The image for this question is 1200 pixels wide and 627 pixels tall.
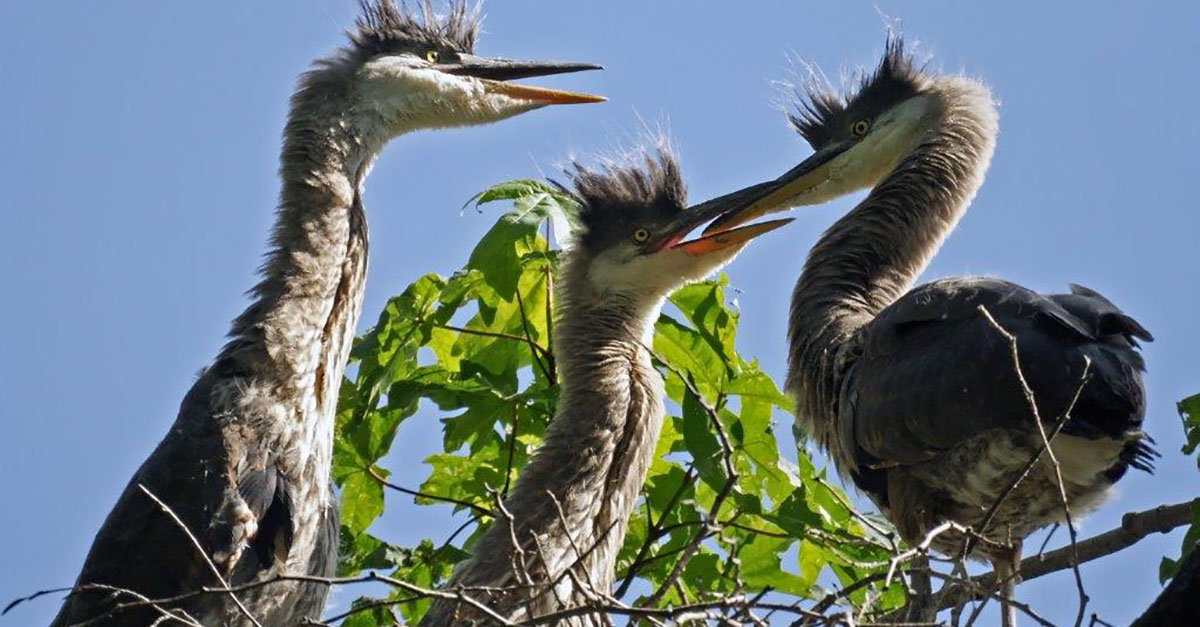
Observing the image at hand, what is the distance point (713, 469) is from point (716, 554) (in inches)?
22.8

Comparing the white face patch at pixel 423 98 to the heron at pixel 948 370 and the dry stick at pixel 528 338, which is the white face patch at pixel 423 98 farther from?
the heron at pixel 948 370

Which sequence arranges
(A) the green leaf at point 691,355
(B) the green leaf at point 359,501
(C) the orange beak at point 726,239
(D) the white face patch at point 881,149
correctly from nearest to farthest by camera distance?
1. (A) the green leaf at point 691,355
2. (B) the green leaf at point 359,501
3. (C) the orange beak at point 726,239
4. (D) the white face patch at point 881,149

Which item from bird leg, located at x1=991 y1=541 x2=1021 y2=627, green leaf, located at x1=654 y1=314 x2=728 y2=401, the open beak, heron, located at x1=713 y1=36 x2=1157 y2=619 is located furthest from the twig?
bird leg, located at x1=991 y1=541 x2=1021 y2=627

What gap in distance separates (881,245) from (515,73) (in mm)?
1395

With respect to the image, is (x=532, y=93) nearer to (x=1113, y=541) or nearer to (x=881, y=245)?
(x=881, y=245)

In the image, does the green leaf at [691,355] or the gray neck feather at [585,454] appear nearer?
the gray neck feather at [585,454]

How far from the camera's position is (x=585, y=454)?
17.4 ft

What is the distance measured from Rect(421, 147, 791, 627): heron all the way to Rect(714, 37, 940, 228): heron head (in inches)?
18.4

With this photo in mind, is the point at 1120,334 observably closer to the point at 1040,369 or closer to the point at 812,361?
the point at 1040,369

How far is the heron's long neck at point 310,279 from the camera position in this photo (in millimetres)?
5035

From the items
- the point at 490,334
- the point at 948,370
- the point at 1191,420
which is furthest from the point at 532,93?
the point at 1191,420

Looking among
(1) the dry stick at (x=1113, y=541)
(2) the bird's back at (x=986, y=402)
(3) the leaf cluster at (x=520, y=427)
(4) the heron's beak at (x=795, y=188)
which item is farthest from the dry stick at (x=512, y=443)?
(1) the dry stick at (x=1113, y=541)

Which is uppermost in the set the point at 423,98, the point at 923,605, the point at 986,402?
the point at 423,98

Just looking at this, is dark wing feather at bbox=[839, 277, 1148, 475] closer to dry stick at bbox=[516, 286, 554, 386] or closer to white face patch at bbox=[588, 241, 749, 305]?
white face patch at bbox=[588, 241, 749, 305]
